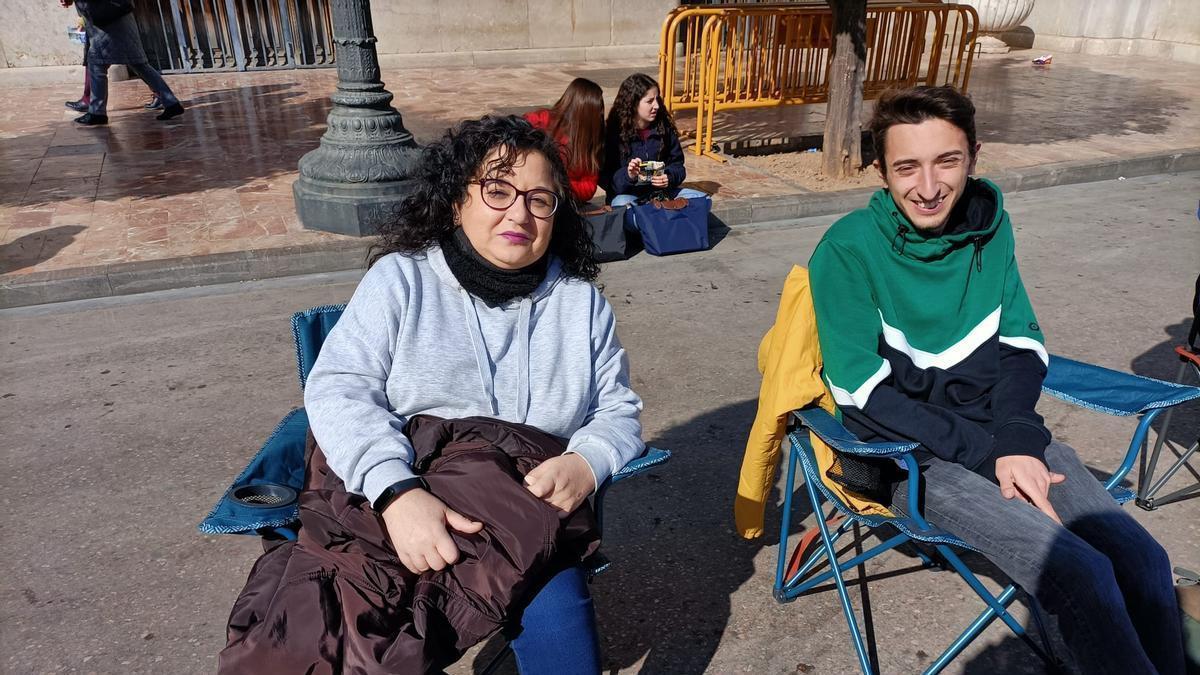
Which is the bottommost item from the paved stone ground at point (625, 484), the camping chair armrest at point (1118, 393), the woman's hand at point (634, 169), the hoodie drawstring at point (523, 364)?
the paved stone ground at point (625, 484)

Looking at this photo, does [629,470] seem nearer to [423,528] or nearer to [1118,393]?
[423,528]

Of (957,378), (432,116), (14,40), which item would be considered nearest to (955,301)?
(957,378)

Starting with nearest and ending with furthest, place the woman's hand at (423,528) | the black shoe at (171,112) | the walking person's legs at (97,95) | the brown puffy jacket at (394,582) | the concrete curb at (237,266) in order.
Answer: the brown puffy jacket at (394,582), the woman's hand at (423,528), the concrete curb at (237,266), the walking person's legs at (97,95), the black shoe at (171,112)

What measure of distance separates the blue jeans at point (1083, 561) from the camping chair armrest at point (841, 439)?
22cm

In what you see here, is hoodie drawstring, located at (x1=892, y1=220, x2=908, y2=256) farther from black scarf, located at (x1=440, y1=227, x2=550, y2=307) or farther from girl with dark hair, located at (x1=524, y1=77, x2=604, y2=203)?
girl with dark hair, located at (x1=524, y1=77, x2=604, y2=203)

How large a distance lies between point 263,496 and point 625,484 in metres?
1.71

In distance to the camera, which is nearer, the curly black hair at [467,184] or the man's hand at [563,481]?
the man's hand at [563,481]

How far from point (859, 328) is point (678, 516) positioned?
1.21m

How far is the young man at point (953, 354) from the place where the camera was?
2205 mm

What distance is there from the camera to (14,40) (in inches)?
504

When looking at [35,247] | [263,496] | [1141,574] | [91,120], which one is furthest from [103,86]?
[1141,574]

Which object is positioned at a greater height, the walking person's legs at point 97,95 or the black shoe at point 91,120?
the walking person's legs at point 97,95

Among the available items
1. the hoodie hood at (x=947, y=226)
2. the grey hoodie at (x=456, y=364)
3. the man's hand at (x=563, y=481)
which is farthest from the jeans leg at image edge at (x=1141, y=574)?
the man's hand at (x=563, y=481)

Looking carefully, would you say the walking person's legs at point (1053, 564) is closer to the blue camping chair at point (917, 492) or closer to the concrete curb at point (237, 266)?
the blue camping chair at point (917, 492)
